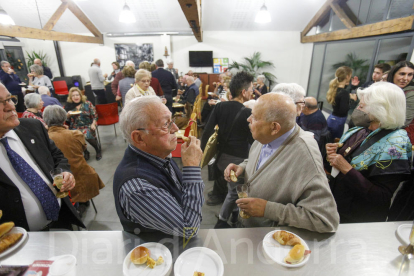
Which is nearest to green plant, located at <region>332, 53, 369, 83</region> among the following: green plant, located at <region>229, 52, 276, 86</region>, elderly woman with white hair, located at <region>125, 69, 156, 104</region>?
green plant, located at <region>229, 52, 276, 86</region>

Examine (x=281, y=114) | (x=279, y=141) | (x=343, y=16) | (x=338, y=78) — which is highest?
(x=343, y=16)

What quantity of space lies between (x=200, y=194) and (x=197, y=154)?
23cm

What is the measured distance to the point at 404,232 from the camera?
1055 millimetres

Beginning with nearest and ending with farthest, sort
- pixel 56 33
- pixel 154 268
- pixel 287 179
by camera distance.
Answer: pixel 154 268 < pixel 287 179 < pixel 56 33

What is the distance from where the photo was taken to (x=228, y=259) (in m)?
0.93

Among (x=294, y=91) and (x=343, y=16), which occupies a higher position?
(x=343, y=16)

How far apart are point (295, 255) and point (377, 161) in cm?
97

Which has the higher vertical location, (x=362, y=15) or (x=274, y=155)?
(x=362, y=15)

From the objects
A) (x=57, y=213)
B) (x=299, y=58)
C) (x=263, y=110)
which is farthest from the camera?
(x=299, y=58)

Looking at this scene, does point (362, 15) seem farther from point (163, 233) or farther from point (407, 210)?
point (163, 233)

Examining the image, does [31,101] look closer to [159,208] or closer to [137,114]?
[137,114]

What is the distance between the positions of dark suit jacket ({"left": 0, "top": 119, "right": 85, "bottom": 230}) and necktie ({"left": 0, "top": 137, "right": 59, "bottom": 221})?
9cm

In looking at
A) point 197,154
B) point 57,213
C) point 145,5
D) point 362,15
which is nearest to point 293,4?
point 362,15

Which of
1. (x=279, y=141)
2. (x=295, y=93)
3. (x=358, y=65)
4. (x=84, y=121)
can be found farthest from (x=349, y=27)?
(x=84, y=121)
